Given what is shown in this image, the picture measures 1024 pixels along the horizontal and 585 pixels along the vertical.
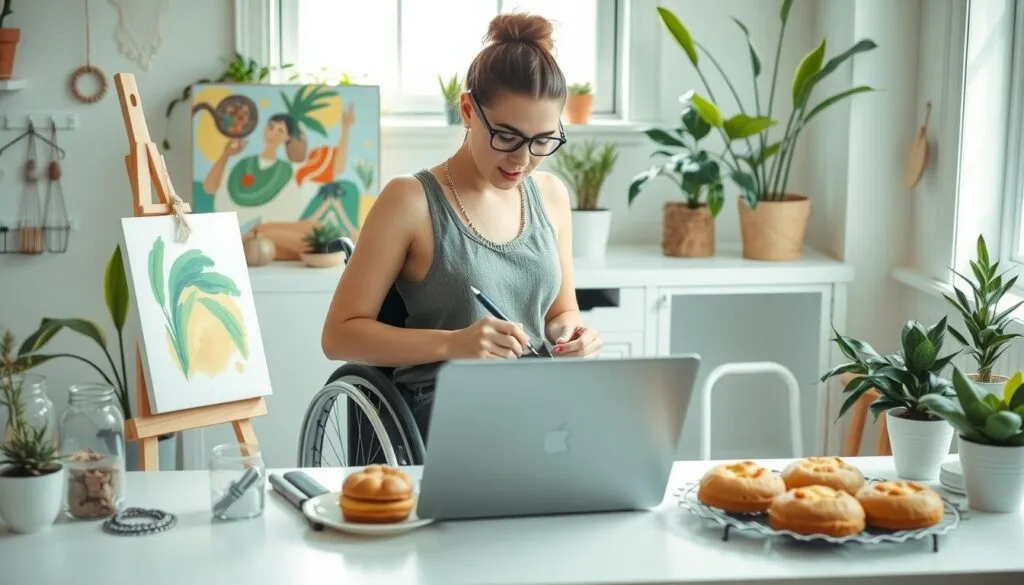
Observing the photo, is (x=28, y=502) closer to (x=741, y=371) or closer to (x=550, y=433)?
(x=550, y=433)

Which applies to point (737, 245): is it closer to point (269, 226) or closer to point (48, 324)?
point (269, 226)

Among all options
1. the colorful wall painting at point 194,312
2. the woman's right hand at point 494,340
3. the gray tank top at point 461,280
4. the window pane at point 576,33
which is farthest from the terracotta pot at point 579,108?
the woman's right hand at point 494,340

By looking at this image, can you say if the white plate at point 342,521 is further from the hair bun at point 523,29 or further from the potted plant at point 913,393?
the hair bun at point 523,29

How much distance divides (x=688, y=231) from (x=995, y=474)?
6.55 ft

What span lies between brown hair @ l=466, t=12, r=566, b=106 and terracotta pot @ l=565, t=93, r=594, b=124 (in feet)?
5.22

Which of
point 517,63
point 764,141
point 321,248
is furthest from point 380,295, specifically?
point 764,141

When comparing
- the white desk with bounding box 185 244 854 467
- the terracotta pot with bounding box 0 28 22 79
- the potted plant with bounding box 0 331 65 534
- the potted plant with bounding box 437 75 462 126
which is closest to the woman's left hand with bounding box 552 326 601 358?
the potted plant with bounding box 0 331 65 534

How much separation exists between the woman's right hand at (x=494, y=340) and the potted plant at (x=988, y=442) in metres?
0.64

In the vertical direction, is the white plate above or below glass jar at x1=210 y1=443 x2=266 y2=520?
below

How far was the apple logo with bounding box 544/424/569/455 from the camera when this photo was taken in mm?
1617

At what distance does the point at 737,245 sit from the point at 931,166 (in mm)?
751

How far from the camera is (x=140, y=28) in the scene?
372cm

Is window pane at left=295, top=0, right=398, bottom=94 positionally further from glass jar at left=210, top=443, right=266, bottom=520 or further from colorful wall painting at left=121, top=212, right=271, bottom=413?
glass jar at left=210, top=443, right=266, bottom=520

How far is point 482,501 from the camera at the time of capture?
1.68 m
